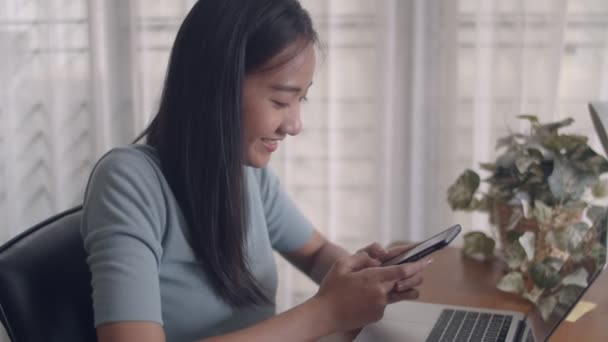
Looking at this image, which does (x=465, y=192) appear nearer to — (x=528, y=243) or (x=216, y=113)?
(x=528, y=243)

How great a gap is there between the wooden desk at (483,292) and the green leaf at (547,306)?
47mm

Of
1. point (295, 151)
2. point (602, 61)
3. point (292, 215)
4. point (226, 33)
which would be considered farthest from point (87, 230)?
point (602, 61)

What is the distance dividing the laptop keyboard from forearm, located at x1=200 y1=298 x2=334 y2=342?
0.16 metres

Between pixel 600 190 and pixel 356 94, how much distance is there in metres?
0.86

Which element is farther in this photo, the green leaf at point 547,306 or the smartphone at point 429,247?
the green leaf at point 547,306

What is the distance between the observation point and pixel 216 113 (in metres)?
0.90

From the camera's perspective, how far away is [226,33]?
0.88m

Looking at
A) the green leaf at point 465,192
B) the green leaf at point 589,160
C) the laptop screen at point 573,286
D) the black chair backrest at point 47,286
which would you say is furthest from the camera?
the green leaf at point 465,192

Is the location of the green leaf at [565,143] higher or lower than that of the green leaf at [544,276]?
higher

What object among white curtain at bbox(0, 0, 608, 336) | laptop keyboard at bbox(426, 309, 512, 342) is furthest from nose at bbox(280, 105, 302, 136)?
white curtain at bbox(0, 0, 608, 336)

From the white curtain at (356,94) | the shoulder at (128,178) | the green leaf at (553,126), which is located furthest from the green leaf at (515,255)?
the white curtain at (356,94)

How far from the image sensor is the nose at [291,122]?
0.96 m

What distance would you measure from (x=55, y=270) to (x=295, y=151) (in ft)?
3.84

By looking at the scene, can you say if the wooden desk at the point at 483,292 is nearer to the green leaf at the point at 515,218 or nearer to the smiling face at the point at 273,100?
the green leaf at the point at 515,218
